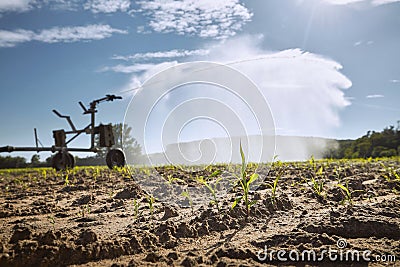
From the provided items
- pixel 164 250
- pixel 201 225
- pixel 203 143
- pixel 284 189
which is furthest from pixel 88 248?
pixel 203 143

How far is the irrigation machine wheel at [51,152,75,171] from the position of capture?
31.7ft

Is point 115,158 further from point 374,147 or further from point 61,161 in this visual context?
point 374,147

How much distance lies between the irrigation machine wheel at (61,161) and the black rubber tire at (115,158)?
1.24 m

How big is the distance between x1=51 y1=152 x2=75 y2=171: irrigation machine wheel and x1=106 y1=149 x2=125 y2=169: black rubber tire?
49.0 inches

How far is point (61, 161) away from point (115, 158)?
5.52ft

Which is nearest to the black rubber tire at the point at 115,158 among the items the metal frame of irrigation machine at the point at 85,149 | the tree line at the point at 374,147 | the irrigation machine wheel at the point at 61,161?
the metal frame of irrigation machine at the point at 85,149

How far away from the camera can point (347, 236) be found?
209cm

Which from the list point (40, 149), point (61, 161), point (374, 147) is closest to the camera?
point (40, 149)

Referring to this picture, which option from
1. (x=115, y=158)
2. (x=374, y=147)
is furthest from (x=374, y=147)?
(x=115, y=158)

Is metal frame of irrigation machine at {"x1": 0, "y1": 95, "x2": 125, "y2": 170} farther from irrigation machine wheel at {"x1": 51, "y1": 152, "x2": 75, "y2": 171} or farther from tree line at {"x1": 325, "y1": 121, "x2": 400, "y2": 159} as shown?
tree line at {"x1": 325, "y1": 121, "x2": 400, "y2": 159}

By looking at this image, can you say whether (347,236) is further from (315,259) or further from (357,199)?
(357,199)

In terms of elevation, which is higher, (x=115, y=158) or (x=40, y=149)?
(x=40, y=149)

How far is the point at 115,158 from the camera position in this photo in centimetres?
981

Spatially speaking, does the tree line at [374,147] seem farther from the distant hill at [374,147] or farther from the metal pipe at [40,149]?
the metal pipe at [40,149]
